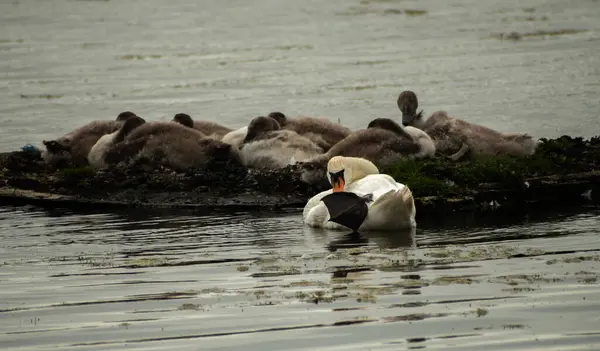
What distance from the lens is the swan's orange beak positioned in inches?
561

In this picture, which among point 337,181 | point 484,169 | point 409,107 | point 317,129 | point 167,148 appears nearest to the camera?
point 337,181

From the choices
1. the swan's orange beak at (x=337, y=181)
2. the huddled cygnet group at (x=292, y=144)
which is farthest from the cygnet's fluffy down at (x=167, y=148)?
the swan's orange beak at (x=337, y=181)

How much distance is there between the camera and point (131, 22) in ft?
158

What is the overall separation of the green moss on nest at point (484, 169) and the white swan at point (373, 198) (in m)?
1.07

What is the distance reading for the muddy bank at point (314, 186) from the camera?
15.6 m

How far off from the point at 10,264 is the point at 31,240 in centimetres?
161

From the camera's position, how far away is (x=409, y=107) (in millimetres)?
18562

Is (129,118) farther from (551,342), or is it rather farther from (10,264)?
(551,342)

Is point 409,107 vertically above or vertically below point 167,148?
above

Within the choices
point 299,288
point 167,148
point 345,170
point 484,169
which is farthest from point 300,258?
point 167,148

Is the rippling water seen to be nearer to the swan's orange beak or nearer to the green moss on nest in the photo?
the swan's orange beak

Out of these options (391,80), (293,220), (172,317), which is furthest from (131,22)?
(172,317)

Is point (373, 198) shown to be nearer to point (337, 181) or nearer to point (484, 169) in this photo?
point (337, 181)

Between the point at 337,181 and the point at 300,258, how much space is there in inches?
80.4
